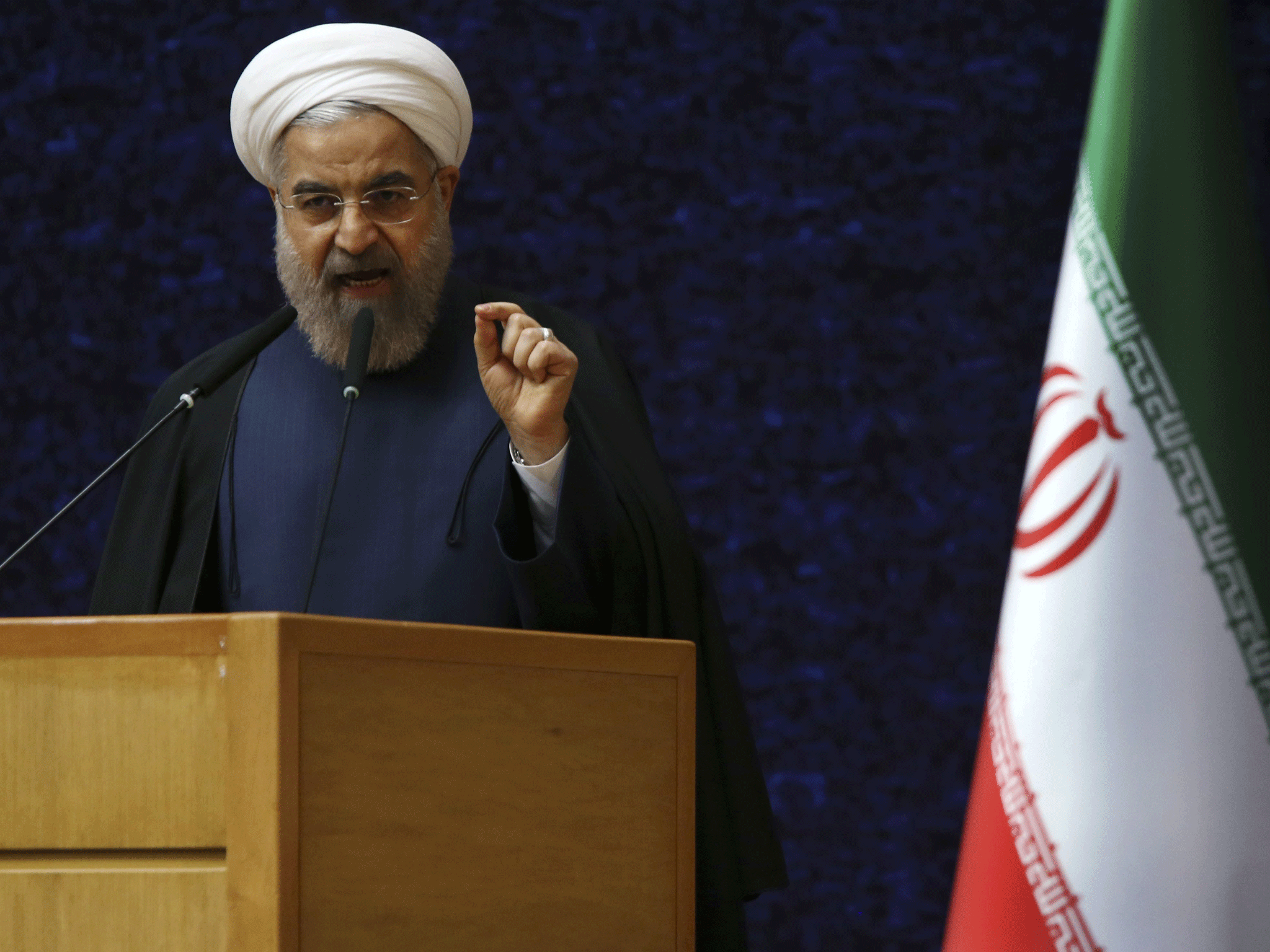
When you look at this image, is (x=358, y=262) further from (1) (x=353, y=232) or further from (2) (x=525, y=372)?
(2) (x=525, y=372)

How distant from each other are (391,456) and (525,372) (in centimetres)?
51

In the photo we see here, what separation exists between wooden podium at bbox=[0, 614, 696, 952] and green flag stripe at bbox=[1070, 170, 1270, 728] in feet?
3.80

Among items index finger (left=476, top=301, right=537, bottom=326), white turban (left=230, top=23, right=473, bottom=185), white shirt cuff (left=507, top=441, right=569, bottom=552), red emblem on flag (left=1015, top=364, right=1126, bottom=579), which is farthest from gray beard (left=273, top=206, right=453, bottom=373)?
red emblem on flag (left=1015, top=364, right=1126, bottom=579)

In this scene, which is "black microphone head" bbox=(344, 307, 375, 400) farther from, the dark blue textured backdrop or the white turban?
the dark blue textured backdrop

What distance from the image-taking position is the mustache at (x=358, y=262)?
1.97 m

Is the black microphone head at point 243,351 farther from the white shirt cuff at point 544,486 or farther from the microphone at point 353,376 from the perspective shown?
the white shirt cuff at point 544,486

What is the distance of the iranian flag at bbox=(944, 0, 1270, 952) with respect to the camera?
6.36 feet

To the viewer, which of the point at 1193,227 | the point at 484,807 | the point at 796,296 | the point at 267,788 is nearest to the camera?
the point at 267,788

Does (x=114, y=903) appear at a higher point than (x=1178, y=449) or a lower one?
lower

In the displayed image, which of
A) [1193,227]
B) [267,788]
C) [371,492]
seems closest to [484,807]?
[267,788]

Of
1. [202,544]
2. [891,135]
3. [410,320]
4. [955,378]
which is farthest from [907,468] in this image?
[202,544]

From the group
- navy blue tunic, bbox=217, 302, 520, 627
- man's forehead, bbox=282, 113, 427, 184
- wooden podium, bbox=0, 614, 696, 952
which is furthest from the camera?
man's forehead, bbox=282, 113, 427, 184

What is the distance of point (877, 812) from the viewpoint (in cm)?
265

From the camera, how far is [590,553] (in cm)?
166
